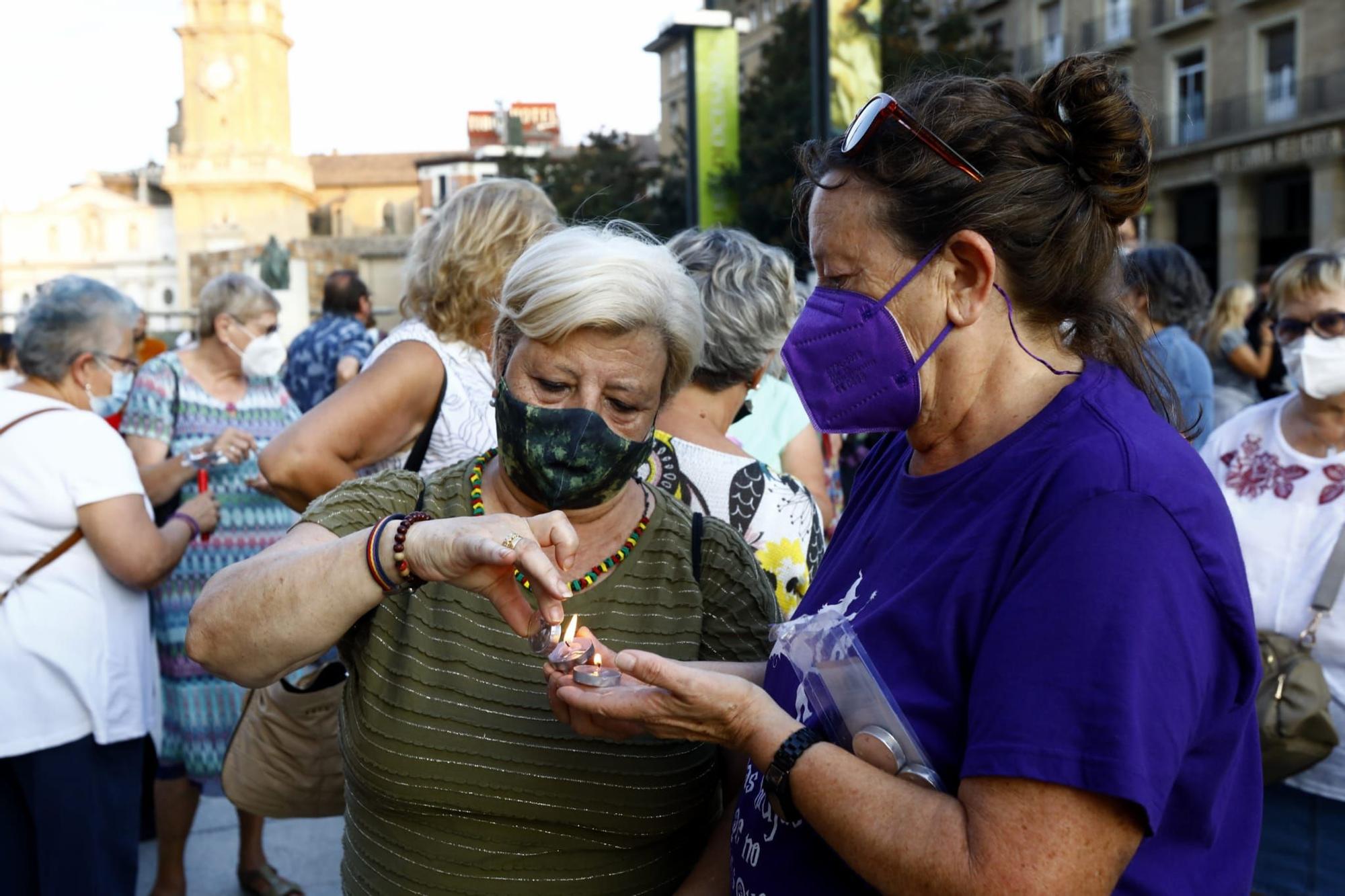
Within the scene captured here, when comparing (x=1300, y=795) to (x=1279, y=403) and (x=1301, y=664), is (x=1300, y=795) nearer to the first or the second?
(x=1301, y=664)

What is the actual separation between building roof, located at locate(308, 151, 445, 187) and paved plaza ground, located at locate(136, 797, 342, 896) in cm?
7855

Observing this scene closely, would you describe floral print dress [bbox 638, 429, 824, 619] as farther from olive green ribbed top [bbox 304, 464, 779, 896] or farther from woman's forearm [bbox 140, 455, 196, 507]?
woman's forearm [bbox 140, 455, 196, 507]

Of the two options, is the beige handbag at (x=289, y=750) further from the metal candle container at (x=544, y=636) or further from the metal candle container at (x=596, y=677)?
the metal candle container at (x=596, y=677)

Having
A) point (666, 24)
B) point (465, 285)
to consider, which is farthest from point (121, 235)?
point (465, 285)

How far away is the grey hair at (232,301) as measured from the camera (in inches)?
212

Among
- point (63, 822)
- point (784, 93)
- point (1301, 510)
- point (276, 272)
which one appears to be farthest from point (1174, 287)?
point (784, 93)

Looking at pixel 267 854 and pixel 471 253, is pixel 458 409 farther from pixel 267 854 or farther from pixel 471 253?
pixel 267 854

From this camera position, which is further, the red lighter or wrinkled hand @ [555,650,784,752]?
the red lighter

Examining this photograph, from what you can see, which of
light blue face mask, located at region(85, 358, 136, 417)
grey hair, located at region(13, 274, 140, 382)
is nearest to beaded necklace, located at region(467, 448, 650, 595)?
grey hair, located at region(13, 274, 140, 382)

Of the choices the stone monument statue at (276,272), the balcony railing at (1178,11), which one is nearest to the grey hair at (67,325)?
the stone monument statue at (276,272)

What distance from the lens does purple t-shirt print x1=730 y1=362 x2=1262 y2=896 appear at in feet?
4.53

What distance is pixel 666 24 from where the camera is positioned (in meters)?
16.1

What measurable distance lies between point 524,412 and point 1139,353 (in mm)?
1067

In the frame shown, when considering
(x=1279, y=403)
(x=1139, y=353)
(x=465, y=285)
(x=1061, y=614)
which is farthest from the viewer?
(x=1279, y=403)
